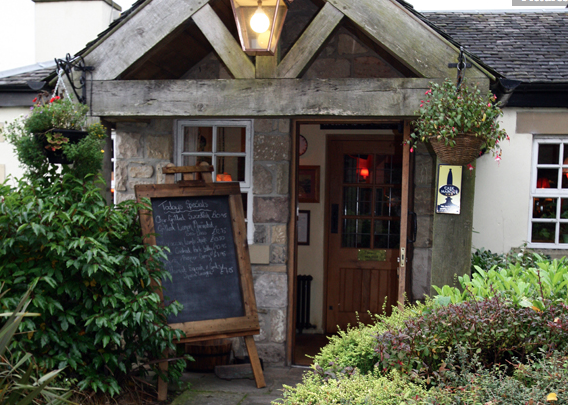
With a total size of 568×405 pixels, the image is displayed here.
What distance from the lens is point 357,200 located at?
6.82m

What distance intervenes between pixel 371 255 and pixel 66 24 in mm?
5660

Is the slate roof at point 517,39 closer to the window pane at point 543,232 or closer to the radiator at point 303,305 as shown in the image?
the window pane at point 543,232

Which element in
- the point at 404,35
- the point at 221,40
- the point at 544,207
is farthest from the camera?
the point at 544,207

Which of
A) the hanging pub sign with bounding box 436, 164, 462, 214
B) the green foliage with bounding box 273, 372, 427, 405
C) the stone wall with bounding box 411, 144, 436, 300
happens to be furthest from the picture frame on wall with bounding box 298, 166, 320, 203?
the green foliage with bounding box 273, 372, 427, 405

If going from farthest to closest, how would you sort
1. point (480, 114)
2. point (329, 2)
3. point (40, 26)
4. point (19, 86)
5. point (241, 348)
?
point (40, 26) < point (19, 86) < point (241, 348) < point (329, 2) < point (480, 114)

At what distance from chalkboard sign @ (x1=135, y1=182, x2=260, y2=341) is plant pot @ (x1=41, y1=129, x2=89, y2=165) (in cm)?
68

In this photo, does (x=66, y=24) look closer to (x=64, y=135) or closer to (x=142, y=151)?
(x=142, y=151)

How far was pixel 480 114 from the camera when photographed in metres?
3.53

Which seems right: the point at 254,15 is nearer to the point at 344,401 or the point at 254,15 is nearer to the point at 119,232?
the point at 119,232

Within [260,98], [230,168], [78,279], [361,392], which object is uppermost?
[260,98]

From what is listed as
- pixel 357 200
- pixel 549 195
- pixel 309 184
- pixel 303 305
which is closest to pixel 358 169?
pixel 357 200

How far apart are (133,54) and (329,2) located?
4.85 ft

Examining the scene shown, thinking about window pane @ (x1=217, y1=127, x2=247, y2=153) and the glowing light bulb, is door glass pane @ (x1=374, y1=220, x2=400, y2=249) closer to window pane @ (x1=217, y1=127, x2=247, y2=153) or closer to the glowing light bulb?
window pane @ (x1=217, y1=127, x2=247, y2=153)

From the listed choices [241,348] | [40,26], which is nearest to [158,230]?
[241,348]
